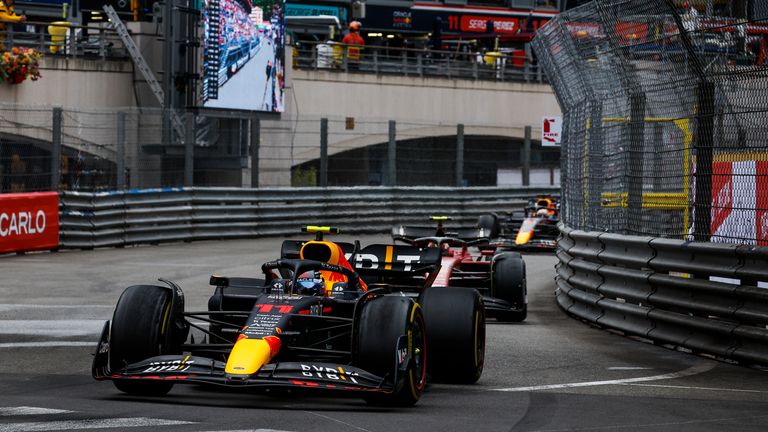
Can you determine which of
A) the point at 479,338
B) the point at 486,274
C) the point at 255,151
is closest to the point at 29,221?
the point at 255,151

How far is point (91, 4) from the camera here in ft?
107

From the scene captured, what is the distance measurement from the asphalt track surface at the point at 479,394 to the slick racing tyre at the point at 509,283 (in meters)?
0.22

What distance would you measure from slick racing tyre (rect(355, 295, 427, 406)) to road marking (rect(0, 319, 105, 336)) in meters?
4.42

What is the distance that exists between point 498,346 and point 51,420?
A: 16.8 feet

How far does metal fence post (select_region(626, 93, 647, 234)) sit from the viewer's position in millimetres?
12422

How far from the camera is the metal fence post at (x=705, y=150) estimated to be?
1088 centimetres

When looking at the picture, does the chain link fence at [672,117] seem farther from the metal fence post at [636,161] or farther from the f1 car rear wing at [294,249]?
the f1 car rear wing at [294,249]

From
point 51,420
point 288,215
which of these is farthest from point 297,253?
point 288,215

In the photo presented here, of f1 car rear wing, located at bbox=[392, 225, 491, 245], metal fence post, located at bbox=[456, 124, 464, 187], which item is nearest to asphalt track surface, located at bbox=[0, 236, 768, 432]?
f1 car rear wing, located at bbox=[392, 225, 491, 245]

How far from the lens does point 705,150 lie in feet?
35.8

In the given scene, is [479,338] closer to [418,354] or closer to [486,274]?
[418,354]

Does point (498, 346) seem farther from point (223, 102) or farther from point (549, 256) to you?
point (223, 102)

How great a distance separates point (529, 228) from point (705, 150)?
43.9ft

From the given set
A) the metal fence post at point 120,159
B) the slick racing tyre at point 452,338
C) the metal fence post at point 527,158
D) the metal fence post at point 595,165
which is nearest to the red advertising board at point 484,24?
the metal fence post at point 527,158
